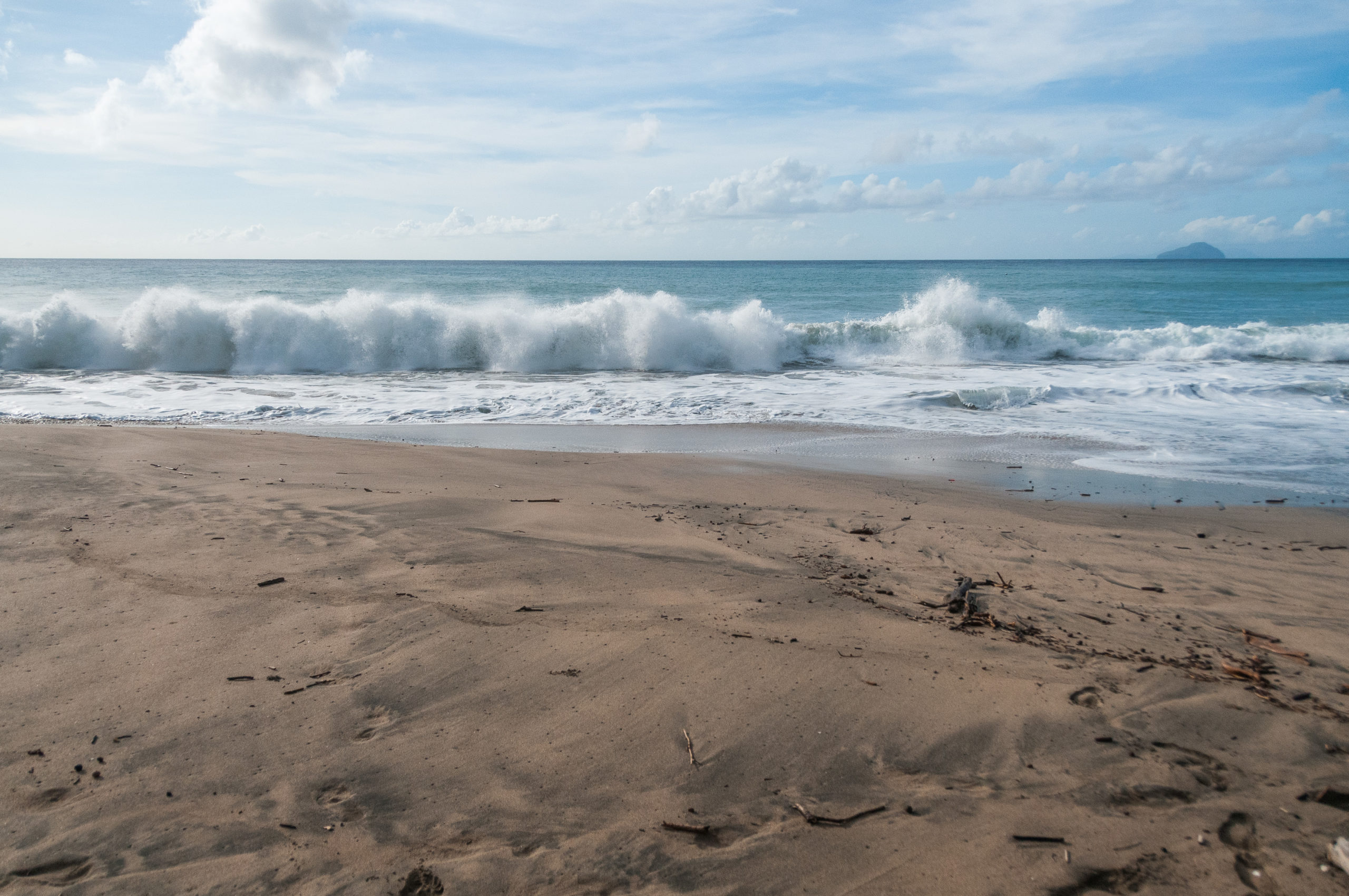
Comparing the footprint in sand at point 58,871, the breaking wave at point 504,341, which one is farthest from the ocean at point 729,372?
the footprint in sand at point 58,871

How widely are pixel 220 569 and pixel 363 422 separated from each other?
20.5 ft

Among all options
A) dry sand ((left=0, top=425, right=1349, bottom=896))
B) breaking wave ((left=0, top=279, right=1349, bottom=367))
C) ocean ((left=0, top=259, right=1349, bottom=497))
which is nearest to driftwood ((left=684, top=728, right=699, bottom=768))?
dry sand ((left=0, top=425, right=1349, bottom=896))

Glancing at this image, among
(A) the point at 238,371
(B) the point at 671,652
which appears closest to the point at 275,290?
(A) the point at 238,371

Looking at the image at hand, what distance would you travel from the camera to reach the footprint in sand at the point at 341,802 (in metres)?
1.98

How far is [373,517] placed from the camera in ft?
14.6

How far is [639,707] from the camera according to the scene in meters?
2.54

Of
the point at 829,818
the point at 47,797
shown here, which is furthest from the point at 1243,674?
the point at 47,797

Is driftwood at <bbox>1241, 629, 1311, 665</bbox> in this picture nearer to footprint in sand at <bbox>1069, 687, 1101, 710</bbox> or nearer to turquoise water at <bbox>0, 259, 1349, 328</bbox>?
footprint in sand at <bbox>1069, 687, 1101, 710</bbox>

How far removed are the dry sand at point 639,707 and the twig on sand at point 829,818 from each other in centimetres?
1

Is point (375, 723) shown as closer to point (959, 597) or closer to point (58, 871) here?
point (58, 871)

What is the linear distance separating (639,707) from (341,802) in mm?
964

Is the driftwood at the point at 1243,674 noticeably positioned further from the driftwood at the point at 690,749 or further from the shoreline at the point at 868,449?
the shoreline at the point at 868,449

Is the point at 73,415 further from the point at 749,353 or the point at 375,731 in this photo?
the point at 749,353

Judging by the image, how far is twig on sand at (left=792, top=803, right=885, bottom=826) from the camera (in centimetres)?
201
